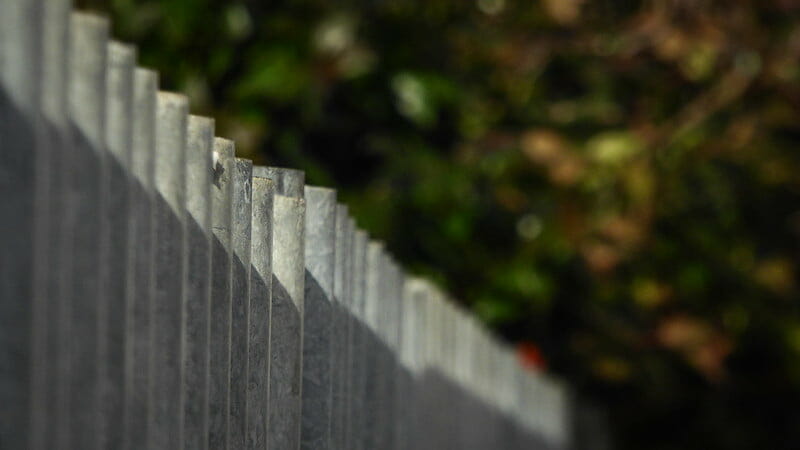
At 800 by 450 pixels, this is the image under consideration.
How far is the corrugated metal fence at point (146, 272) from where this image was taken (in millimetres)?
1410

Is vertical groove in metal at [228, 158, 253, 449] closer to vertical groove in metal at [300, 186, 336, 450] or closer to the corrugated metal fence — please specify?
the corrugated metal fence

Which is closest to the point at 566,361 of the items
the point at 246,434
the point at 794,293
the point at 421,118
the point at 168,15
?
the point at 794,293

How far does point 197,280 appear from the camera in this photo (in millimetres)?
1937

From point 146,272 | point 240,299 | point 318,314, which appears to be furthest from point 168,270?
point 318,314

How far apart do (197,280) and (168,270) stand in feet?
0.40

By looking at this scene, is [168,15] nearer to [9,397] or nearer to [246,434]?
[246,434]

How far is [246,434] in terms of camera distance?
2238mm

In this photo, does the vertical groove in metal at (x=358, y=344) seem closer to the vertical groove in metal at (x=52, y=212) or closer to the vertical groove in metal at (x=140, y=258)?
the vertical groove in metal at (x=140, y=258)

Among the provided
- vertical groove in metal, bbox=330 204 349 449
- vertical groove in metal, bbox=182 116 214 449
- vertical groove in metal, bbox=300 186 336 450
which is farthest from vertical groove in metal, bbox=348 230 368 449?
vertical groove in metal, bbox=182 116 214 449

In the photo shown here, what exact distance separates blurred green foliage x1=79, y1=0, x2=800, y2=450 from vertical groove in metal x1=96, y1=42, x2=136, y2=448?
6219 millimetres

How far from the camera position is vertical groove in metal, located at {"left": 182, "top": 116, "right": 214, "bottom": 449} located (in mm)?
1911

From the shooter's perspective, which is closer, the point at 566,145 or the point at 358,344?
the point at 358,344

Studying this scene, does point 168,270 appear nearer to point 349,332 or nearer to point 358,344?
point 349,332

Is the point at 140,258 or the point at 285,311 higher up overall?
the point at 285,311
